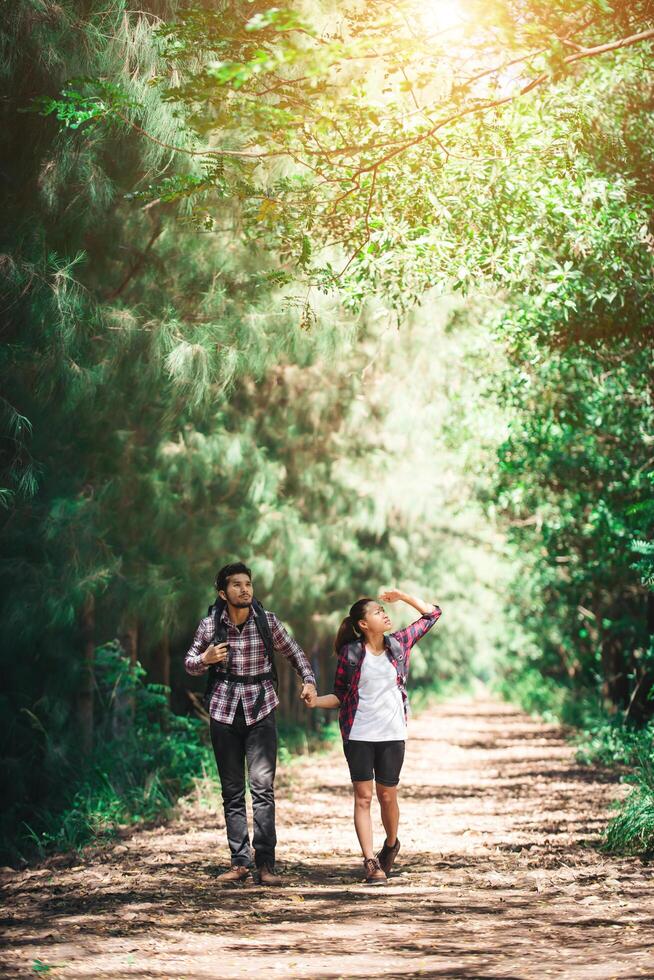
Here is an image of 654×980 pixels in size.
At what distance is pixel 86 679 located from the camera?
41.8 ft

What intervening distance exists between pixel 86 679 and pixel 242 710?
5.67 metres

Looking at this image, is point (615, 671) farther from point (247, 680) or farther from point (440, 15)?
point (440, 15)

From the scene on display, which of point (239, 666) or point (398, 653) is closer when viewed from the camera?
point (239, 666)

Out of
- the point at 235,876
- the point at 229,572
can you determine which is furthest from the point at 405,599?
the point at 235,876

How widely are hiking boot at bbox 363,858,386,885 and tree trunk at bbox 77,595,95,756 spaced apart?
4951 mm

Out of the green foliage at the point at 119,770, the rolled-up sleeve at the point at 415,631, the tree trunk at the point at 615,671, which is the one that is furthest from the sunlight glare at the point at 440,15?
the tree trunk at the point at 615,671

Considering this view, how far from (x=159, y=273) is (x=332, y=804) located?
6152 mm

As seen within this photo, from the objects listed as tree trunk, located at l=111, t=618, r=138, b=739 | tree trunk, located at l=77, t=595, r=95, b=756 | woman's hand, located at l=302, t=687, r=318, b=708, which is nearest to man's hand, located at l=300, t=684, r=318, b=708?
woman's hand, located at l=302, t=687, r=318, b=708

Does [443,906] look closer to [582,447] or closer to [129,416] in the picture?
[129,416]

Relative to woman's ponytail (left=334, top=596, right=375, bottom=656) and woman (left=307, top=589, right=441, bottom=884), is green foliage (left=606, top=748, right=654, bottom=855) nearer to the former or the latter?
woman (left=307, top=589, right=441, bottom=884)

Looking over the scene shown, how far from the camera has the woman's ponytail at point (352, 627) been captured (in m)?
7.62

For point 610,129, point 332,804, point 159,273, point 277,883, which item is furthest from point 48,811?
point 610,129

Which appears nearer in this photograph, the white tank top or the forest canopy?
the white tank top

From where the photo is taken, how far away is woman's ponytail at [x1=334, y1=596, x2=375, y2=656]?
7.62 m
